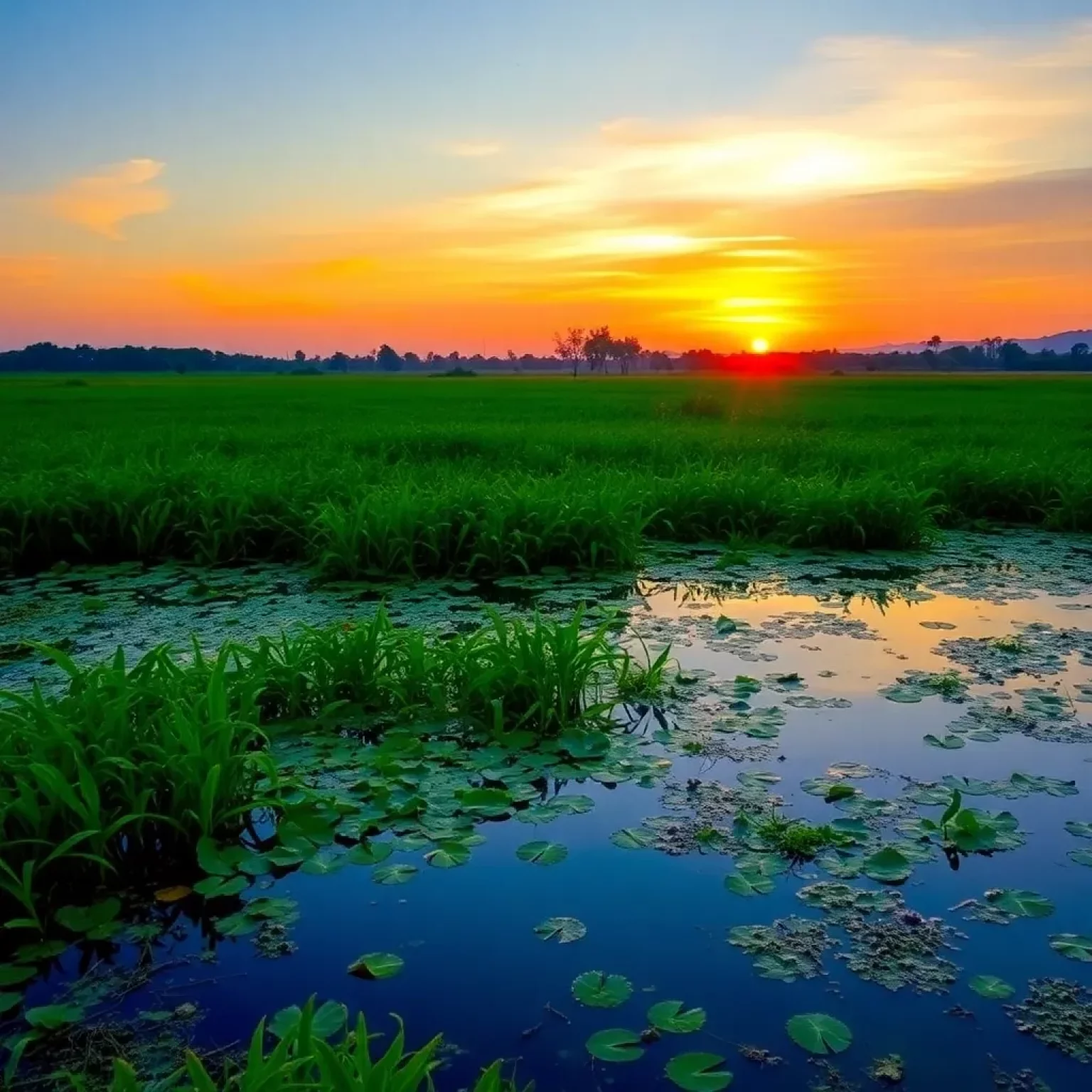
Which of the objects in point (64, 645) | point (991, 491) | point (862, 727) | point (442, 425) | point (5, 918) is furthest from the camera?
point (442, 425)

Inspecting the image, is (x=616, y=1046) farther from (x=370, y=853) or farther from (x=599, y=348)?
(x=599, y=348)

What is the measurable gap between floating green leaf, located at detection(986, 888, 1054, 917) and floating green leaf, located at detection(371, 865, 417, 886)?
5.80 ft

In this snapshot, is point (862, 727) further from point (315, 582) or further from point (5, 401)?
point (5, 401)

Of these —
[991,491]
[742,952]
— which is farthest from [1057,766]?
[991,491]

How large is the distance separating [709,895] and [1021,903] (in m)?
0.91

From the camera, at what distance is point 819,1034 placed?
7.20 feet

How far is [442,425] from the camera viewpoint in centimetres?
1659

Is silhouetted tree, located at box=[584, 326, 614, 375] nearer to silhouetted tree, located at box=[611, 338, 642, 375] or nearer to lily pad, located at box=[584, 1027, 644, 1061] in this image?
silhouetted tree, located at box=[611, 338, 642, 375]

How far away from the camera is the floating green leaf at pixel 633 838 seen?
3109mm

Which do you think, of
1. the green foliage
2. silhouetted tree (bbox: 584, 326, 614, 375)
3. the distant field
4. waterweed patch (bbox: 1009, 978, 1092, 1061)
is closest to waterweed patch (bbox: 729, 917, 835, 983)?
the green foliage

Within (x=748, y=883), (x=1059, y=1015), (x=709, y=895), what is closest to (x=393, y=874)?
(x=709, y=895)

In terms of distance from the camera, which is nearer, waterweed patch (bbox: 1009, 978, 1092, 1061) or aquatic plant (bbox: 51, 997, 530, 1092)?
aquatic plant (bbox: 51, 997, 530, 1092)

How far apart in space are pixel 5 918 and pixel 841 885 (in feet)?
8.25

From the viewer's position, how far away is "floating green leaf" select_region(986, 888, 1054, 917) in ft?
8.85
